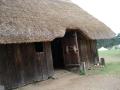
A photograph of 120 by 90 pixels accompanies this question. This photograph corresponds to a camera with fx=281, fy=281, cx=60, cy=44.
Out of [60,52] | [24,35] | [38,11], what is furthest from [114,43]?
[24,35]

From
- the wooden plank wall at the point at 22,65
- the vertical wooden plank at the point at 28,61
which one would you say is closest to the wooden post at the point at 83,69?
the wooden plank wall at the point at 22,65

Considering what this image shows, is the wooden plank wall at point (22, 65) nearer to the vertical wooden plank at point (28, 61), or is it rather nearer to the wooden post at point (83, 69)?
the vertical wooden plank at point (28, 61)

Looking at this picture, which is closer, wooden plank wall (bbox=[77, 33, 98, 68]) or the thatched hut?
the thatched hut

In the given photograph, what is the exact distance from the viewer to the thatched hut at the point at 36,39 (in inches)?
520

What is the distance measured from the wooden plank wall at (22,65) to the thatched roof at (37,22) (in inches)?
34.7

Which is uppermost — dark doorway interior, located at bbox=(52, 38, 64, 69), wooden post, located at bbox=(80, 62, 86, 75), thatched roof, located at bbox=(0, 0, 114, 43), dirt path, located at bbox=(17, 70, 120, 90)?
thatched roof, located at bbox=(0, 0, 114, 43)

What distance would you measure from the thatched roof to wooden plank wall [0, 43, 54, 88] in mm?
880

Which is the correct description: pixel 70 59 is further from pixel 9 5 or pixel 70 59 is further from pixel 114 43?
pixel 114 43

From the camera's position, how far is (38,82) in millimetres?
14820

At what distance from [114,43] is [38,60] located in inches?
1103

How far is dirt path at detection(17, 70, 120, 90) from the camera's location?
42.2 ft

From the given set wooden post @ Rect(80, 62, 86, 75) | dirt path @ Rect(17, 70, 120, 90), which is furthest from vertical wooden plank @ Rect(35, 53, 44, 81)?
wooden post @ Rect(80, 62, 86, 75)

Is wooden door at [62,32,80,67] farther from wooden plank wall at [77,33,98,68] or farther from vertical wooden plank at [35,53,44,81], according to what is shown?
vertical wooden plank at [35,53,44,81]

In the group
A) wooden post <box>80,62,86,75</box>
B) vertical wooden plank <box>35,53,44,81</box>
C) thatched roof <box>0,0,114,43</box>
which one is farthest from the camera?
wooden post <box>80,62,86,75</box>
